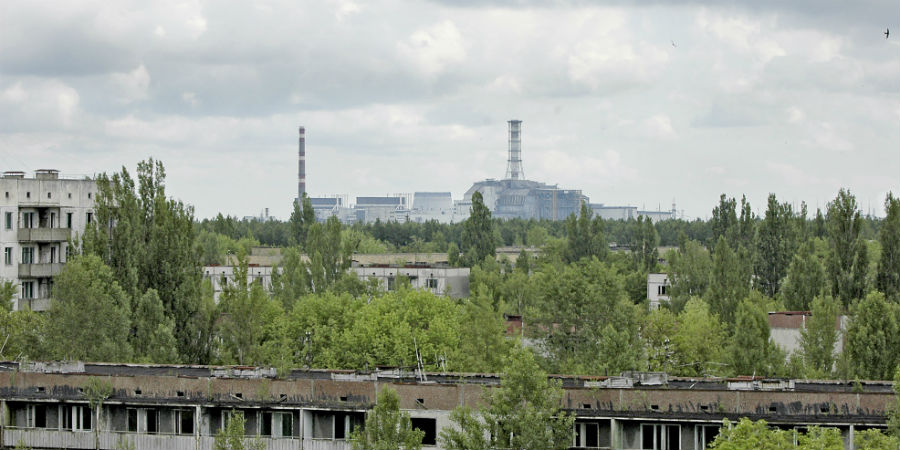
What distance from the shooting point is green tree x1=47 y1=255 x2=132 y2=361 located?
49688 millimetres

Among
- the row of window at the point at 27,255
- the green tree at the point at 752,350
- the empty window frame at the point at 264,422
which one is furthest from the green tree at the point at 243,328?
the green tree at the point at 752,350

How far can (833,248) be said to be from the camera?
236 feet

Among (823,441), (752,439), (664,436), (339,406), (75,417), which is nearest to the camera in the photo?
(823,441)

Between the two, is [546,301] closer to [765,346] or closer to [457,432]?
[765,346]

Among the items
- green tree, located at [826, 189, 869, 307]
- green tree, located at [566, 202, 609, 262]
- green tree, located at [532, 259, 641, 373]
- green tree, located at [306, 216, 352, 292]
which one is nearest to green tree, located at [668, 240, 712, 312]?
green tree, located at [826, 189, 869, 307]

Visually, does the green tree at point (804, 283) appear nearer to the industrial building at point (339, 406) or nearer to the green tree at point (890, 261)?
the green tree at point (890, 261)

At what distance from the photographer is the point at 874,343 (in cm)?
5278

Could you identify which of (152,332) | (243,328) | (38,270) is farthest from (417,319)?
(38,270)

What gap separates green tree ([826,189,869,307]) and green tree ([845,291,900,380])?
15667 millimetres

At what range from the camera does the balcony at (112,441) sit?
36438 mm

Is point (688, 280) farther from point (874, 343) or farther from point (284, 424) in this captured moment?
point (284, 424)

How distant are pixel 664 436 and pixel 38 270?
46104mm

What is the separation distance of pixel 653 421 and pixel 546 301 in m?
27.7

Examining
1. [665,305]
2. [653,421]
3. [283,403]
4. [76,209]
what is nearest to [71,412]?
[283,403]
